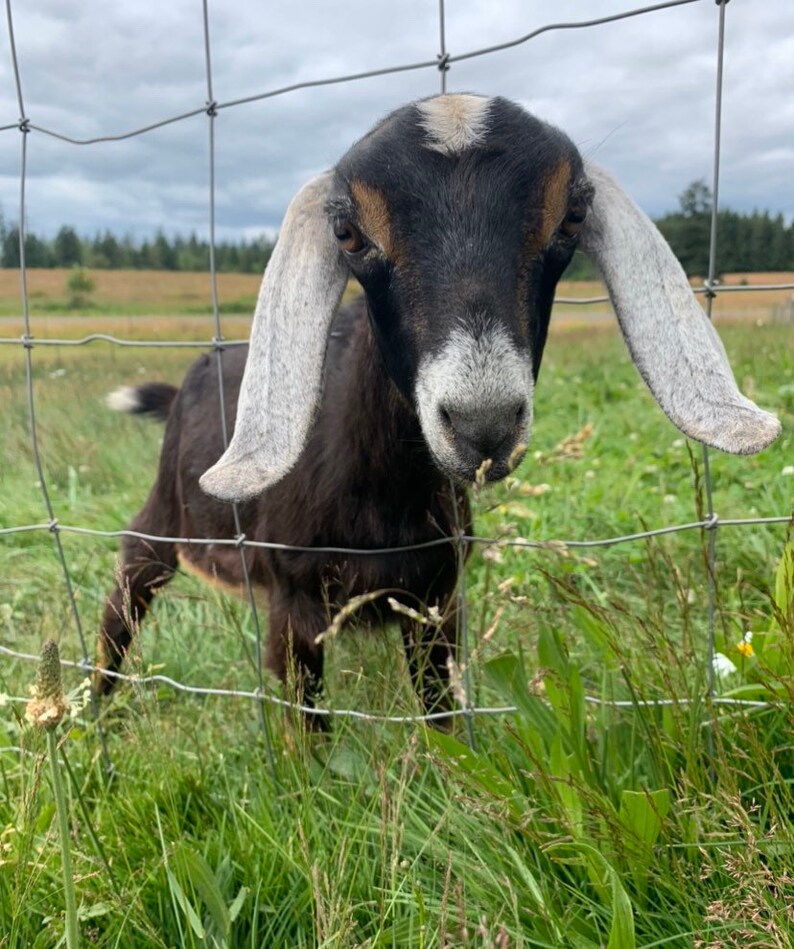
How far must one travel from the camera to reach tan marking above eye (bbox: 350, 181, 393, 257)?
172 centimetres

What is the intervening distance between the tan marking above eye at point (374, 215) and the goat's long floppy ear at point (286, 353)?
0.44 ft

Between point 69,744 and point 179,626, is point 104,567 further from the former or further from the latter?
point 69,744

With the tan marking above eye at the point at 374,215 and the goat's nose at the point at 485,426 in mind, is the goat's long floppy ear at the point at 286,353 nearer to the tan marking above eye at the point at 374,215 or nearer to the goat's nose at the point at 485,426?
the tan marking above eye at the point at 374,215

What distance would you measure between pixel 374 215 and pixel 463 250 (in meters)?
0.22

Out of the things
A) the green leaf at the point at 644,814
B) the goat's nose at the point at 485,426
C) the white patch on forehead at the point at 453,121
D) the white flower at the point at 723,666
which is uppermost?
the white patch on forehead at the point at 453,121

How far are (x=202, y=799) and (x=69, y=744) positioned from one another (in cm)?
51

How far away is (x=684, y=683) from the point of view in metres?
1.69

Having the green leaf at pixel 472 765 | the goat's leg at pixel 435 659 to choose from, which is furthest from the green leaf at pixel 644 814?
the goat's leg at pixel 435 659

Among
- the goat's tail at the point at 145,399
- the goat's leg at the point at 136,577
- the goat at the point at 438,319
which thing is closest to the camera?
the goat at the point at 438,319

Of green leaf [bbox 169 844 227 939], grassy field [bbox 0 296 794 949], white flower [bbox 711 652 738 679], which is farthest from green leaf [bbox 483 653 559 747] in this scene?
green leaf [bbox 169 844 227 939]

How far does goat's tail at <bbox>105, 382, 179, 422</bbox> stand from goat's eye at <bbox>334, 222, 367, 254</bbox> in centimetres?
206

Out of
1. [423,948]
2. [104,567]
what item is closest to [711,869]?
[423,948]

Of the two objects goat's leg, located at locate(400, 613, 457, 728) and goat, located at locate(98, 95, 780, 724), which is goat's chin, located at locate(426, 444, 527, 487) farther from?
goat's leg, located at locate(400, 613, 457, 728)

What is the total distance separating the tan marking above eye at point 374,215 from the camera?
172cm
